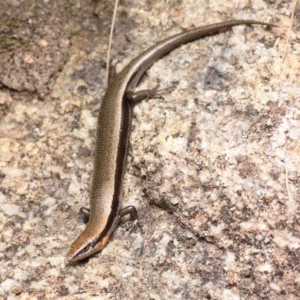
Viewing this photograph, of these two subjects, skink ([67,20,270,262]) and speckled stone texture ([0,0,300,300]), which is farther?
skink ([67,20,270,262])

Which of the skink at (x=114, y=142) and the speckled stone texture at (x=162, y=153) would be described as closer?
the speckled stone texture at (x=162, y=153)

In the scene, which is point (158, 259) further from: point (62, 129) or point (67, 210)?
point (62, 129)

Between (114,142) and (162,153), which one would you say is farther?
(114,142)

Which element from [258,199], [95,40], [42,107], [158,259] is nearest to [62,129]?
[42,107]
